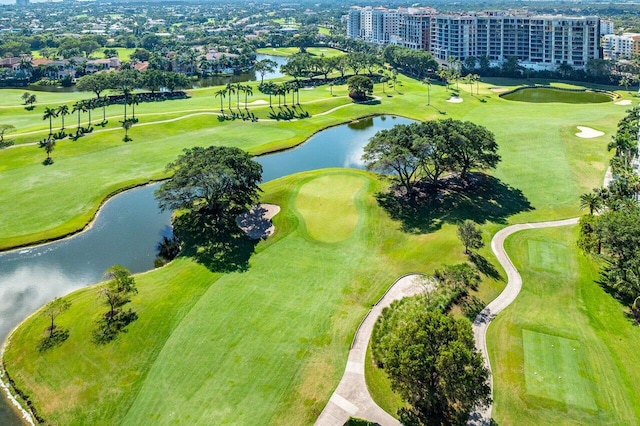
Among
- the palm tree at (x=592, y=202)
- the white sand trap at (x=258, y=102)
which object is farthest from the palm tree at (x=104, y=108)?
the palm tree at (x=592, y=202)

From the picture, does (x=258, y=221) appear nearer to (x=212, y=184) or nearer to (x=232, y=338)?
(x=212, y=184)

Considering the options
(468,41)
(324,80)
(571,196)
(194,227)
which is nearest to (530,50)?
(468,41)

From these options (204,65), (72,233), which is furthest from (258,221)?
(204,65)

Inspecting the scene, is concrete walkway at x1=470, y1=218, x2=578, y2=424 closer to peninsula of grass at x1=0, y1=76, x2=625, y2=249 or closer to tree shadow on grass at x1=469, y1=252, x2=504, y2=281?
tree shadow on grass at x1=469, y1=252, x2=504, y2=281

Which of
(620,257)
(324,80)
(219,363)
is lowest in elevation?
(219,363)

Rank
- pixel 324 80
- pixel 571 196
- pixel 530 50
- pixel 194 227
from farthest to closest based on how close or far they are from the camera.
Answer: pixel 530 50, pixel 324 80, pixel 571 196, pixel 194 227

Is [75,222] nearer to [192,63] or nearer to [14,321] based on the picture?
[14,321]

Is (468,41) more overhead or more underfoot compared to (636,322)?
more overhead

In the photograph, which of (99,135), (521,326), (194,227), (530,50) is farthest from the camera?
(530,50)
